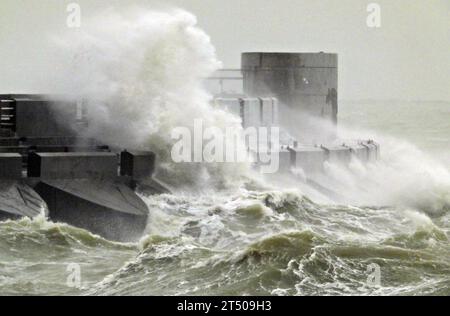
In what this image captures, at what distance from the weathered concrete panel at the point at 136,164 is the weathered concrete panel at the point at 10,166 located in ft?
5.17

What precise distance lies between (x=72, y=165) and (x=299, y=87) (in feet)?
32.9

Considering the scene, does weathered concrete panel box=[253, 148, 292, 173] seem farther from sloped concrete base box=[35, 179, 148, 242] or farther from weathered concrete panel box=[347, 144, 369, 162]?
sloped concrete base box=[35, 179, 148, 242]

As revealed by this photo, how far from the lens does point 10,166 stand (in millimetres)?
14734

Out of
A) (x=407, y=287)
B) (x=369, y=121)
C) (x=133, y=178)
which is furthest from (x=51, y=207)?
(x=369, y=121)

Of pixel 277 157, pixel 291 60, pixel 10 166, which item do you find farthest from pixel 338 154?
pixel 10 166

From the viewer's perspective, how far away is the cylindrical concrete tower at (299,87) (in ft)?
79.9

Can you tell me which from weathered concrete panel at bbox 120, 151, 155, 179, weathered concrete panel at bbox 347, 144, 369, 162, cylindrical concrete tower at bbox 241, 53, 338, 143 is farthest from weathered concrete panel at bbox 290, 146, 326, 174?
cylindrical concrete tower at bbox 241, 53, 338, 143

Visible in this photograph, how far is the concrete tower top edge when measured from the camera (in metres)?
24.4

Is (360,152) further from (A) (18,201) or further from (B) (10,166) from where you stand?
(A) (18,201)

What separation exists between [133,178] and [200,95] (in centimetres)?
396

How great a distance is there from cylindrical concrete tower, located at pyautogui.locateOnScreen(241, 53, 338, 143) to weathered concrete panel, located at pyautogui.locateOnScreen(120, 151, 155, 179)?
27.9 feet

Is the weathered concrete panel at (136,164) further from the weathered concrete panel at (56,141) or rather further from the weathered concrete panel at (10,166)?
the weathered concrete panel at (10,166)

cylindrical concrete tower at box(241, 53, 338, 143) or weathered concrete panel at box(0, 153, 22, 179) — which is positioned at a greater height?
cylindrical concrete tower at box(241, 53, 338, 143)
